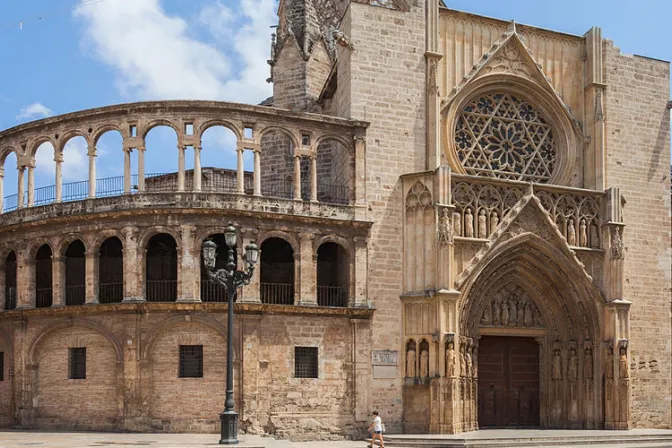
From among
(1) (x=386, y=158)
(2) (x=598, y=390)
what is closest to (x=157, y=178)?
(1) (x=386, y=158)

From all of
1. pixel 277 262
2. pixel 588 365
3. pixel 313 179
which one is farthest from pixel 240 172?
pixel 588 365

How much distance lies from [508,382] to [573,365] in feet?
6.84

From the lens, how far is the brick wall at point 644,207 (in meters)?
29.1

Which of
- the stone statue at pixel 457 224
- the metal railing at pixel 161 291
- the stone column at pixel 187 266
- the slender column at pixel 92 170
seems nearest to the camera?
the stone column at pixel 187 266

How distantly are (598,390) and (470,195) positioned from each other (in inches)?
289

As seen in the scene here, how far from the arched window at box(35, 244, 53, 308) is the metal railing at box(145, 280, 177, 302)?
3.32 m

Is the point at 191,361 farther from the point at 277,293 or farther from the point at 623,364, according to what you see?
the point at 623,364

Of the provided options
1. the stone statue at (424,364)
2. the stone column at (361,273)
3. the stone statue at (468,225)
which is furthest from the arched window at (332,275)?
the stone statue at (468,225)

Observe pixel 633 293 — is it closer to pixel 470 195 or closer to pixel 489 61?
pixel 470 195

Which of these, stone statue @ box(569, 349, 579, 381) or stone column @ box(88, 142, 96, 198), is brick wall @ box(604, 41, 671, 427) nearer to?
stone statue @ box(569, 349, 579, 381)

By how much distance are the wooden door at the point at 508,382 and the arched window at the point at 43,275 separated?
44.1ft

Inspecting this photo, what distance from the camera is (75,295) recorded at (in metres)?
27.1

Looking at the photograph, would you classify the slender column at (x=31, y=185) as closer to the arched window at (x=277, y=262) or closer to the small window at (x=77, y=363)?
the small window at (x=77, y=363)

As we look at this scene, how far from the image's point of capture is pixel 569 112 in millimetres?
29156
